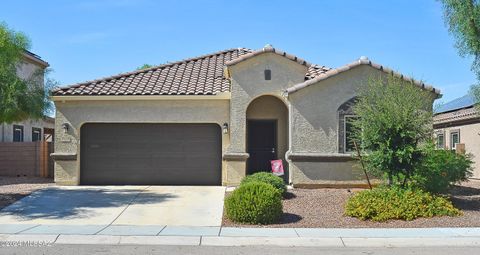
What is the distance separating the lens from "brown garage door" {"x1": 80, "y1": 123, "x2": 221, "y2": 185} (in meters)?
19.1

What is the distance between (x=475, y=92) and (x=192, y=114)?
9117mm

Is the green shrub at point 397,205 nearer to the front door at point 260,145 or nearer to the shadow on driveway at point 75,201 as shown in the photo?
the shadow on driveway at point 75,201

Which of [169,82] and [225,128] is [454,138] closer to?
[225,128]

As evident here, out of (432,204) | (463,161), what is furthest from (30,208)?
(463,161)

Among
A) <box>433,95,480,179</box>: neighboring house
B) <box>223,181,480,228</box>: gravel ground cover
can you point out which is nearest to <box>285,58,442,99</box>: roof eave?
<box>223,181,480,228</box>: gravel ground cover

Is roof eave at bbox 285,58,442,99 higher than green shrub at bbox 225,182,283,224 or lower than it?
higher

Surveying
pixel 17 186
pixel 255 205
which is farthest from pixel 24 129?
pixel 255 205

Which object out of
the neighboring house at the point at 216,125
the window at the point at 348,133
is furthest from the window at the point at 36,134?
the window at the point at 348,133

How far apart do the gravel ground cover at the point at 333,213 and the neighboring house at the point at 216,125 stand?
5.79 feet

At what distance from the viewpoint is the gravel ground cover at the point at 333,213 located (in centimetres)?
1233

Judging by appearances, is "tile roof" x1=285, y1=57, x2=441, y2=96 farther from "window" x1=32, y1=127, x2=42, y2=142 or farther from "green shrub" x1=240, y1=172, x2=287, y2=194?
"window" x1=32, y1=127, x2=42, y2=142

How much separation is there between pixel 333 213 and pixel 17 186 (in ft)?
36.1

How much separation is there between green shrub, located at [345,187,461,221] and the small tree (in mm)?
697

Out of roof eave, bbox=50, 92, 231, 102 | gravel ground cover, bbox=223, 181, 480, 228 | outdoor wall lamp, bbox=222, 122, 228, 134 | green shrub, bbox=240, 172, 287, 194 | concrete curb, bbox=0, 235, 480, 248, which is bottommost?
concrete curb, bbox=0, 235, 480, 248
